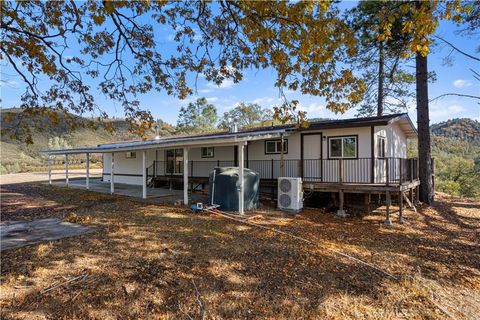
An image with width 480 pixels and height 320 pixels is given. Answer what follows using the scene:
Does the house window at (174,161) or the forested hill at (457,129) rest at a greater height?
the forested hill at (457,129)

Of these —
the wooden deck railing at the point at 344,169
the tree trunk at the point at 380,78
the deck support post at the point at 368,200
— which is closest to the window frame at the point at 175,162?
the wooden deck railing at the point at 344,169

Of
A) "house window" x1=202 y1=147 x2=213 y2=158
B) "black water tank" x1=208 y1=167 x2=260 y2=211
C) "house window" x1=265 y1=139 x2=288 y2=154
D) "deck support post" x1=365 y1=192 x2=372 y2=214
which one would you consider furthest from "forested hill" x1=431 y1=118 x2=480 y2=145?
"black water tank" x1=208 y1=167 x2=260 y2=211

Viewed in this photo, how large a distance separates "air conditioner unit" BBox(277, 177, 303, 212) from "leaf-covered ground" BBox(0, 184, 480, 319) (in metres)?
2.21

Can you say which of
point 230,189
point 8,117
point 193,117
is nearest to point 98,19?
point 8,117

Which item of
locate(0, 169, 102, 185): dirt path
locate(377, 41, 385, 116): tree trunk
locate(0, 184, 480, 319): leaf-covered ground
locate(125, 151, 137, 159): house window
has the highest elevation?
locate(377, 41, 385, 116): tree trunk

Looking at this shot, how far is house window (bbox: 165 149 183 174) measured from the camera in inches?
665

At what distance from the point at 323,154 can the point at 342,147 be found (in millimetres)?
830

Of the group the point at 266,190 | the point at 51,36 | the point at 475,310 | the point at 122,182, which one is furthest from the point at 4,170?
the point at 475,310

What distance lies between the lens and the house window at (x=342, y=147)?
36.4 feet

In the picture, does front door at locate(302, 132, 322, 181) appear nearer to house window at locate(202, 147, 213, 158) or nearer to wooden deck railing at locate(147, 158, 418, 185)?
wooden deck railing at locate(147, 158, 418, 185)

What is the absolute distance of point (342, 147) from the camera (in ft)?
37.3

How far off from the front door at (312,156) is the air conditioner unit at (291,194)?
1.61m

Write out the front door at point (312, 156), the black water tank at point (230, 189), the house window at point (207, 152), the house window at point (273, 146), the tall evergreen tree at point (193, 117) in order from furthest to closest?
the tall evergreen tree at point (193, 117) < the house window at point (207, 152) < the house window at point (273, 146) < the front door at point (312, 156) < the black water tank at point (230, 189)

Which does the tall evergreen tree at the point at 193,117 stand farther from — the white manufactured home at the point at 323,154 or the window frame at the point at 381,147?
the window frame at the point at 381,147
